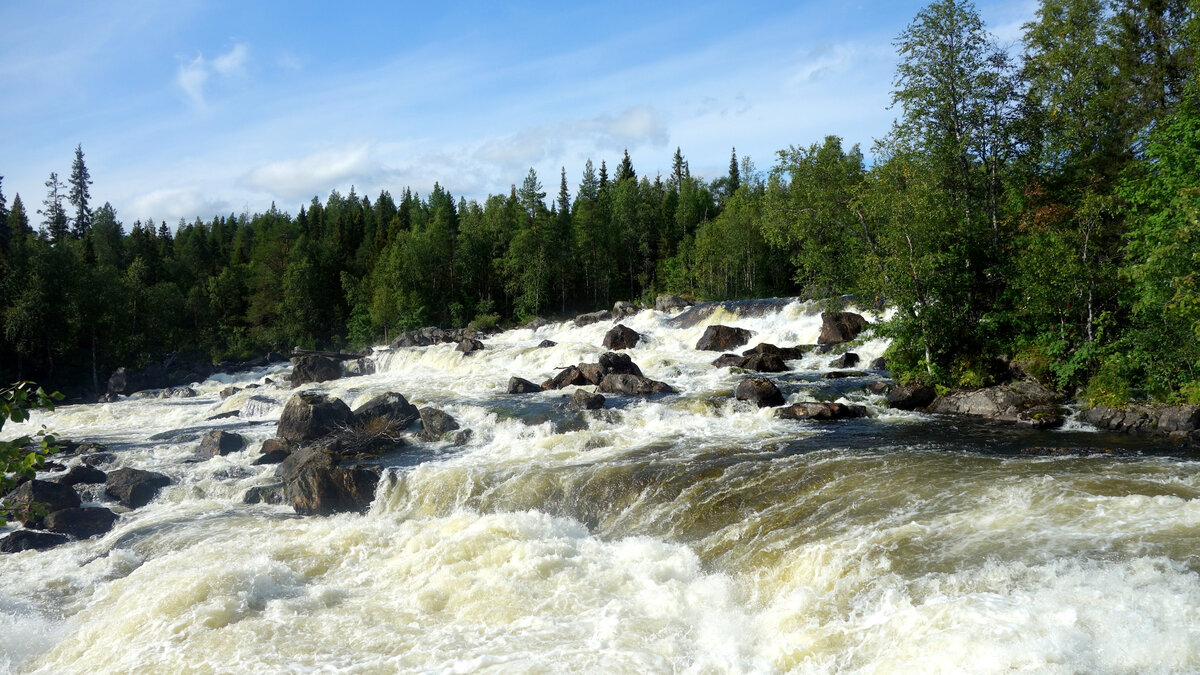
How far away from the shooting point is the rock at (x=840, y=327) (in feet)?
104

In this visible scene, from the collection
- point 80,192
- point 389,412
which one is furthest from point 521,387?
point 80,192

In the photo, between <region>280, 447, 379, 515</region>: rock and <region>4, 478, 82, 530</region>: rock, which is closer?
<region>280, 447, 379, 515</region>: rock

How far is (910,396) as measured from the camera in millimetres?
21844

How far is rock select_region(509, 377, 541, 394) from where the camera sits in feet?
92.0

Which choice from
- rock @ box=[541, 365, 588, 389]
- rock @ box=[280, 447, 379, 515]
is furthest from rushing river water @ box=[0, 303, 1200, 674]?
rock @ box=[541, 365, 588, 389]

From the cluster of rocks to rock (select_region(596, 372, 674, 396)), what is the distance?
14622mm

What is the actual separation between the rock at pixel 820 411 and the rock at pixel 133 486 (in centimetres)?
1757

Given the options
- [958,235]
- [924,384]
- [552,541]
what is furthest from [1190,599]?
[958,235]

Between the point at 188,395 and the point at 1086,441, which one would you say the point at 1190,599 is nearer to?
the point at 1086,441

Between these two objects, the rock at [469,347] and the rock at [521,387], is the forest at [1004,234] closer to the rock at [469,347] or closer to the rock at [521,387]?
the rock at [521,387]

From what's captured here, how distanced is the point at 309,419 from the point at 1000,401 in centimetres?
2109

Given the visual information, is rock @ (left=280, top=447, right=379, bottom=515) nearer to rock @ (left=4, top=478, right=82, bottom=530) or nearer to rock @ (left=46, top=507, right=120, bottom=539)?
rock @ (left=46, top=507, right=120, bottom=539)

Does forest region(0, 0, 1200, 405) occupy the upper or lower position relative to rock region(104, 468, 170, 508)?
upper

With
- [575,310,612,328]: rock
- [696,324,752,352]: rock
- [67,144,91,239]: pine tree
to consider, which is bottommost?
[696,324,752,352]: rock
